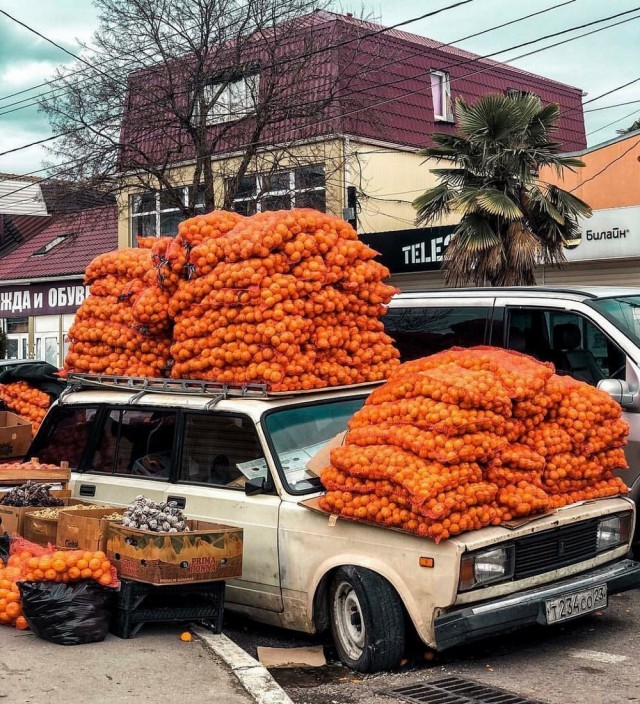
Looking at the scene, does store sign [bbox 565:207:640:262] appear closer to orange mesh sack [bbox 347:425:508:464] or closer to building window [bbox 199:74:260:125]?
building window [bbox 199:74:260:125]

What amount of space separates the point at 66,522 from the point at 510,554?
2777 mm

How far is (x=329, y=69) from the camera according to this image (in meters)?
24.9

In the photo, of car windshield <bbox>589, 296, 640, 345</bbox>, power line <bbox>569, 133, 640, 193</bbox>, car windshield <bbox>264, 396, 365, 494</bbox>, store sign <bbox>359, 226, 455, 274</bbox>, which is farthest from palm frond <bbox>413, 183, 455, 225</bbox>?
car windshield <bbox>264, 396, 365, 494</bbox>

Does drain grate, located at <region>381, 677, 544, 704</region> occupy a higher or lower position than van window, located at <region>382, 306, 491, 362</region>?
lower

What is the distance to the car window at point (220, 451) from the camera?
682 cm

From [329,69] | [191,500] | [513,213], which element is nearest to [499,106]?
[513,213]

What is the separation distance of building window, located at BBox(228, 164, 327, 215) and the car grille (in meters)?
18.7

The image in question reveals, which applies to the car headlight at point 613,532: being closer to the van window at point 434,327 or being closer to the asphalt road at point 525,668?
the asphalt road at point 525,668

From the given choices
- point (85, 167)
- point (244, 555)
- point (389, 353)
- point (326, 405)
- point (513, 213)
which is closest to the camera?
point (244, 555)

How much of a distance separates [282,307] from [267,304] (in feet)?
Answer: 0.36

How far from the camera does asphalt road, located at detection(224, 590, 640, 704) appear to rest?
18.4ft

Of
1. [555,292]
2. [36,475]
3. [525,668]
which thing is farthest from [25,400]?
[525,668]

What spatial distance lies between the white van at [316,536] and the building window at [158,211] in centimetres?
1677

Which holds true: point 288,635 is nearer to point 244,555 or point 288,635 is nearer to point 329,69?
point 244,555
